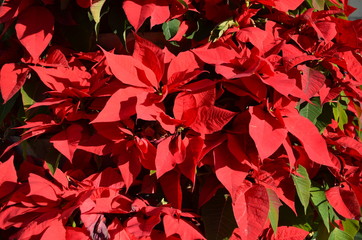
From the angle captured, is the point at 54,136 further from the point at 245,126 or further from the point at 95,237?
the point at 245,126

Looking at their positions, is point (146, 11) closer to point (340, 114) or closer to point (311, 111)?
point (311, 111)

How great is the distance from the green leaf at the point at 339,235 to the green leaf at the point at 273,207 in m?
0.24

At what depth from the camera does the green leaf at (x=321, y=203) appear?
938 mm

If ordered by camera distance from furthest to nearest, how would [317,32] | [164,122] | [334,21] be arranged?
[334,21]
[317,32]
[164,122]

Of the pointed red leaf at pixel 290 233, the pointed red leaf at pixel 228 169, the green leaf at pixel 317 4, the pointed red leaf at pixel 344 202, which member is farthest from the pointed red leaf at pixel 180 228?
the green leaf at pixel 317 4

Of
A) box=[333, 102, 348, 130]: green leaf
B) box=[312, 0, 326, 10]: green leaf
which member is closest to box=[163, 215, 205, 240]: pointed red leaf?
Result: box=[333, 102, 348, 130]: green leaf

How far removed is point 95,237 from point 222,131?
31cm

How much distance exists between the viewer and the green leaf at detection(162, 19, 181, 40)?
898 millimetres

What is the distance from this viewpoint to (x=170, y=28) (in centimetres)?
90

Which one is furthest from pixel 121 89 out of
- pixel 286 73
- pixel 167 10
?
pixel 286 73

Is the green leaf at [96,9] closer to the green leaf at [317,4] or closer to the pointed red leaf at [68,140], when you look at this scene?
the pointed red leaf at [68,140]

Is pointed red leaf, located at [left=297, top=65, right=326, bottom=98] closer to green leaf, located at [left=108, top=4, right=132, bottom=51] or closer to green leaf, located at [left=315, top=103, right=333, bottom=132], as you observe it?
green leaf, located at [left=315, top=103, right=333, bottom=132]

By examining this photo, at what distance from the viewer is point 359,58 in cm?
98

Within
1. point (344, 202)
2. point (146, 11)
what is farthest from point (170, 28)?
point (344, 202)
